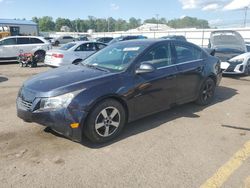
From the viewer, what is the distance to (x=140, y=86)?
4.27m

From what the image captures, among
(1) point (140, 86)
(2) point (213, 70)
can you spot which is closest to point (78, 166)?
(1) point (140, 86)

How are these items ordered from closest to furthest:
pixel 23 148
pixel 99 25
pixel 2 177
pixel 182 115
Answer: pixel 2 177, pixel 23 148, pixel 182 115, pixel 99 25

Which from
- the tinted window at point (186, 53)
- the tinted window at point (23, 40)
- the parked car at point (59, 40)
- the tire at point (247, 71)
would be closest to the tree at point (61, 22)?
the parked car at point (59, 40)

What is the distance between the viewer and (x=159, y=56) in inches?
189

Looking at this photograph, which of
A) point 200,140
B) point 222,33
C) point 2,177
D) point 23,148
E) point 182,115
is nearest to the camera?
point 2,177

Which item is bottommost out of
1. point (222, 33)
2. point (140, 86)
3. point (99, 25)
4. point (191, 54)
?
point (140, 86)

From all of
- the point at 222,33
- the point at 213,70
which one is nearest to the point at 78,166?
the point at 213,70

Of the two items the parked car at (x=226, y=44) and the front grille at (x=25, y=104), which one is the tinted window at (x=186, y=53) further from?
the parked car at (x=226, y=44)

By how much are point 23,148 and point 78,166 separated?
1.03 metres

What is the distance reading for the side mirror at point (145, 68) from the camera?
416 centimetres

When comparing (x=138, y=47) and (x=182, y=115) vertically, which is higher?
(x=138, y=47)

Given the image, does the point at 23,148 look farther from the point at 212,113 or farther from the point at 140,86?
the point at 212,113

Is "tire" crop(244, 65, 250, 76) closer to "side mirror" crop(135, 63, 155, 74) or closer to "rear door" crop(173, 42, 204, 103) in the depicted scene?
"rear door" crop(173, 42, 204, 103)

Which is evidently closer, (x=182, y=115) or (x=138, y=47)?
(x=138, y=47)
